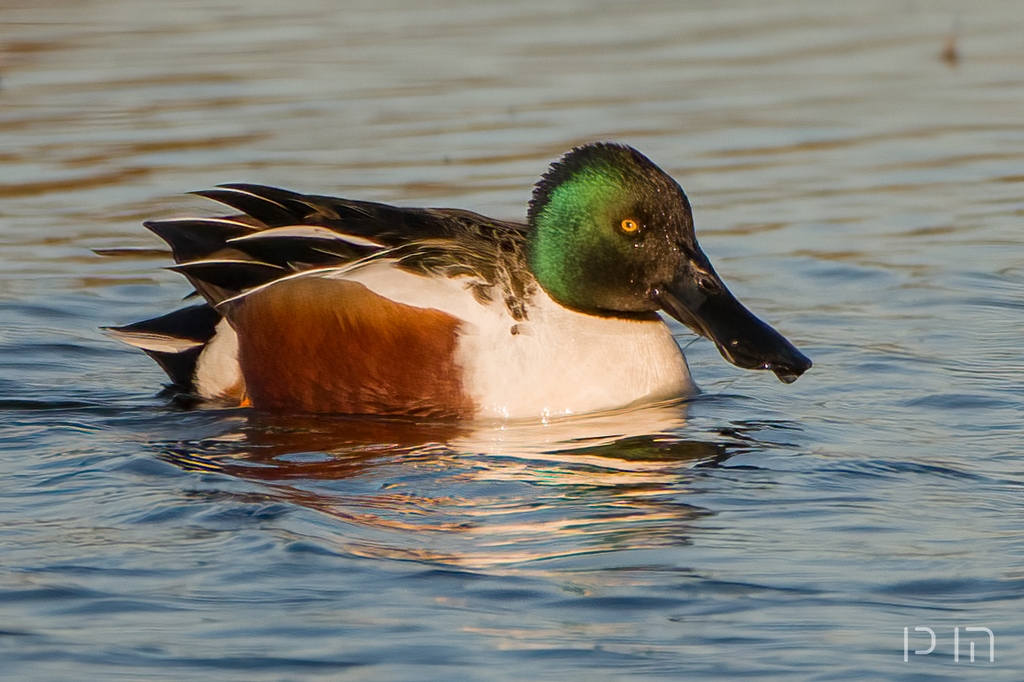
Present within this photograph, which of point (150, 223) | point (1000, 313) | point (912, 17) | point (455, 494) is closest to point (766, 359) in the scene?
point (455, 494)

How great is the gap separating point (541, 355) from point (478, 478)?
2.58 ft

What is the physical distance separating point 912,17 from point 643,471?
8.34m

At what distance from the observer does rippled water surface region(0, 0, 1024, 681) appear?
4.10 meters

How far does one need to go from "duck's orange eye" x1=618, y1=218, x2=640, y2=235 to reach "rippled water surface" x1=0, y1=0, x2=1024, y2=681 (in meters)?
0.65

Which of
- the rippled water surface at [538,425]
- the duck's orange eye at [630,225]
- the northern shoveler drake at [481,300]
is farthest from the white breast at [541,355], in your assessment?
the duck's orange eye at [630,225]

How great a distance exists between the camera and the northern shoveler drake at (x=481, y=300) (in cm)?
591

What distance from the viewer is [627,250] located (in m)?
6.04

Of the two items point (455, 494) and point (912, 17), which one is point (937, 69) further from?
point (455, 494)

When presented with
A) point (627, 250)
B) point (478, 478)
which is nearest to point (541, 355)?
point (627, 250)

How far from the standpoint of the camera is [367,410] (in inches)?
239

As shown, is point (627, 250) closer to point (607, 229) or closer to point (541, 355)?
point (607, 229)

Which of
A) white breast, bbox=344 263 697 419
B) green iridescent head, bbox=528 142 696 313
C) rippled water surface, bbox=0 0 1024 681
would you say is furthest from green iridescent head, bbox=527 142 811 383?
rippled water surface, bbox=0 0 1024 681

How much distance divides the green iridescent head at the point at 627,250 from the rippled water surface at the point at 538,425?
13.7 inches

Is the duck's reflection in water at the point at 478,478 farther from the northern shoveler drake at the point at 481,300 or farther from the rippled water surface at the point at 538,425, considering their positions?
the northern shoveler drake at the point at 481,300
